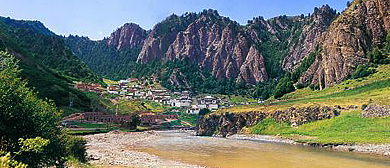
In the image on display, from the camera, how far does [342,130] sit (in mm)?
60438

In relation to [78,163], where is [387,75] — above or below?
above

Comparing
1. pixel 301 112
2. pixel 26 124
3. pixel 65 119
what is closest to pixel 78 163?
pixel 26 124

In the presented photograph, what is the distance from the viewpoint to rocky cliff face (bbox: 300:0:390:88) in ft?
383

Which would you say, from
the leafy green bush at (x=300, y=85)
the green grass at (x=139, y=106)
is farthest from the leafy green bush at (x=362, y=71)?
the green grass at (x=139, y=106)

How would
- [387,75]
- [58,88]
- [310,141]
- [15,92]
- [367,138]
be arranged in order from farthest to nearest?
[58,88] < [387,75] < [310,141] < [367,138] < [15,92]

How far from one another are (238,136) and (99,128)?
4176 centimetres

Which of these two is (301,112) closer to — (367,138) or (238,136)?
(238,136)

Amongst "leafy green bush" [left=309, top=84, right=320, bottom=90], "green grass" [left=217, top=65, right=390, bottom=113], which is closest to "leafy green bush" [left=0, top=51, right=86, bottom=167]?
"green grass" [left=217, top=65, right=390, bottom=113]

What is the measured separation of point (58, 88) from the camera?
328 ft

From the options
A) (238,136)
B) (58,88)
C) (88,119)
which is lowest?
(238,136)

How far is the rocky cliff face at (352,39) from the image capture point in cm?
11675

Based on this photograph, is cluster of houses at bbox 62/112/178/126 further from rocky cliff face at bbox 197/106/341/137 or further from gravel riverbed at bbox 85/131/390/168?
rocky cliff face at bbox 197/106/341/137

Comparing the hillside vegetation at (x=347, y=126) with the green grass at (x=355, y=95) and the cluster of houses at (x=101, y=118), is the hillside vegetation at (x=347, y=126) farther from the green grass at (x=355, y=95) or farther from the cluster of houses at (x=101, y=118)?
the cluster of houses at (x=101, y=118)

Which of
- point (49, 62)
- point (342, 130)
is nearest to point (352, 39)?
point (342, 130)
